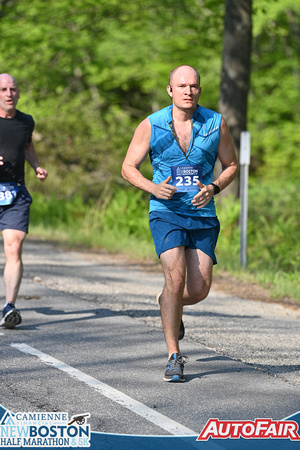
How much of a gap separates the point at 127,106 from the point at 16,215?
28.2 m

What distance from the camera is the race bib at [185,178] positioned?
18.6ft

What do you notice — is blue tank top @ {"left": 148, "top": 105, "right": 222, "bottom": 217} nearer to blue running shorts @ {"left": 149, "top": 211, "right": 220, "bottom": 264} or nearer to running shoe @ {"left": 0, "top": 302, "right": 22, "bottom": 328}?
blue running shorts @ {"left": 149, "top": 211, "right": 220, "bottom": 264}

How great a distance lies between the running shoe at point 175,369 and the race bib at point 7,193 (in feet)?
8.81

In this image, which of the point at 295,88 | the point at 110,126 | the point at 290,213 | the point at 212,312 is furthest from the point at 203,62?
the point at 212,312

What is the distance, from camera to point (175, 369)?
5.62m

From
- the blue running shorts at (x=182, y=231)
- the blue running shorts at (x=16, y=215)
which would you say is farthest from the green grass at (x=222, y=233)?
the blue running shorts at (x=182, y=231)

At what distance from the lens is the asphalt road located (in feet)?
16.1

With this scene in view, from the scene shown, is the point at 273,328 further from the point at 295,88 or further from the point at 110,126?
the point at 295,88

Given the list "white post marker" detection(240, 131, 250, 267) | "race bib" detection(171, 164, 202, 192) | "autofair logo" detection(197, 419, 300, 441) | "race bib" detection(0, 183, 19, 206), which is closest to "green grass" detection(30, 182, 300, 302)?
"white post marker" detection(240, 131, 250, 267)

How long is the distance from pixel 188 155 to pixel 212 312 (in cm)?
338

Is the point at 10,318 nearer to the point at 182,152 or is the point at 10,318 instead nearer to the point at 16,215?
the point at 16,215

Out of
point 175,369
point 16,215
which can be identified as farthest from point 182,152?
point 16,215

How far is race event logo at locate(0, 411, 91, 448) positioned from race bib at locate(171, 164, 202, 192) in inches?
69.8

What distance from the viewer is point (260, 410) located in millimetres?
4906
